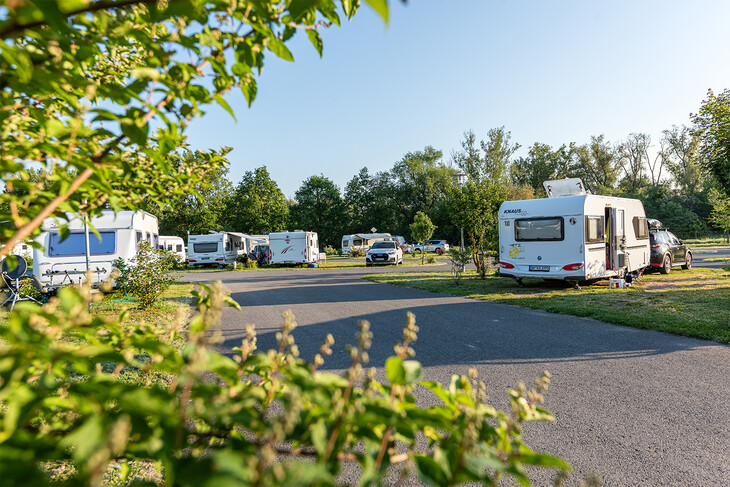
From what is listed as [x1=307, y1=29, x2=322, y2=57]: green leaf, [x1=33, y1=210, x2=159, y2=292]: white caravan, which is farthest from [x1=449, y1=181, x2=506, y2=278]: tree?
[x1=307, y1=29, x2=322, y2=57]: green leaf

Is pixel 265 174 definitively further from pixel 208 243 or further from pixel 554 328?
pixel 554 328

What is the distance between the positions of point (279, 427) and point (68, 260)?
1454 cm

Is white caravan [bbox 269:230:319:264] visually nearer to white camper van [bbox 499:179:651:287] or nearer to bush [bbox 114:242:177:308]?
white camper van [bbox 499:179:651:287]

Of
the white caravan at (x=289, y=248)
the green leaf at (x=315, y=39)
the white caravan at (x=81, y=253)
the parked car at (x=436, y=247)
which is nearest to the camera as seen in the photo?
the green leaf at (x=315, y=39)

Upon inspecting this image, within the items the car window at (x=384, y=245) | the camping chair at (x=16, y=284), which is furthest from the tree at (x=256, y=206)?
the camping chair at (x=16, y=284)

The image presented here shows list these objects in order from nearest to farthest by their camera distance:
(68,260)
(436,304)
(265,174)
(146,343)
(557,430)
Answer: (146,343) → (557,430) → (436,304) → (68,260) → (265,174)

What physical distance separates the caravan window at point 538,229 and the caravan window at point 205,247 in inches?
905

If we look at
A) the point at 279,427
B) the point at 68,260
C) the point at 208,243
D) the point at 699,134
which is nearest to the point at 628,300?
the point at 699,134

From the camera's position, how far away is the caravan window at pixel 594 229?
11.9 meters

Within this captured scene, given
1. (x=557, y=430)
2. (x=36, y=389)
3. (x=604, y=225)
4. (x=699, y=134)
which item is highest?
(x=699, y=134)

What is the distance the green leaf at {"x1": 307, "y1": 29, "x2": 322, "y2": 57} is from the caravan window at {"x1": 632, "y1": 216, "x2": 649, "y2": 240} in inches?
596

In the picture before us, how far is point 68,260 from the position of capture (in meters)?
12.4

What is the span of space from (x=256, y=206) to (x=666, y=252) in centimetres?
4189

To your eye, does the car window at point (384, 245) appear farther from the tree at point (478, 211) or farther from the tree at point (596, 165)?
the tree at point (596, 165)
